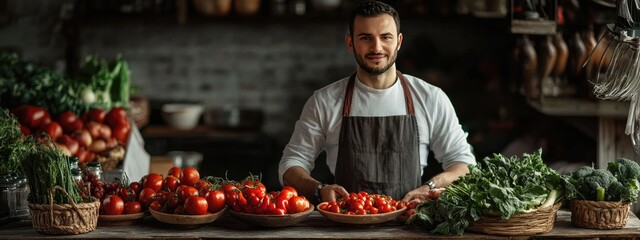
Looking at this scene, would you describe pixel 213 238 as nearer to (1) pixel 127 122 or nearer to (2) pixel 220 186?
(2) pixel 220 186

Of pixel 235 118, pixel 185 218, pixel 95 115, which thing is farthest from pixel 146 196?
pixel 235 118

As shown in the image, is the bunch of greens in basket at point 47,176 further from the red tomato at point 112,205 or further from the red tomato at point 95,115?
the red tomato at point 95,115

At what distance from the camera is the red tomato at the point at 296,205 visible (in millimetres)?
3631

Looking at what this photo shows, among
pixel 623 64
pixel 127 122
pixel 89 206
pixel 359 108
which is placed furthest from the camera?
pixel 127 122

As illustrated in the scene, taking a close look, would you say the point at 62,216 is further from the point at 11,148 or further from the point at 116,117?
the point at 116,117

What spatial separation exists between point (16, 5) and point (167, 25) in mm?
1478

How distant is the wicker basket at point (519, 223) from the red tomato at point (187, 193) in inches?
46.2

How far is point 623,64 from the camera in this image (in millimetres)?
3787

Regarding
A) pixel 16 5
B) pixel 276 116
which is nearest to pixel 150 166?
pixel 276 116

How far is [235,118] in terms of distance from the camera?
832 centimetres

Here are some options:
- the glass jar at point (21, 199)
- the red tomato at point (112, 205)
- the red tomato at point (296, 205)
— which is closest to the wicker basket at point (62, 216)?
the red tomato at point (112, 205)

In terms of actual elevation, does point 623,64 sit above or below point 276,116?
above

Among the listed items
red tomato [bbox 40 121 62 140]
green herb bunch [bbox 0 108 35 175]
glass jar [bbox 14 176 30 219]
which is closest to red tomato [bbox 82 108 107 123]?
red tomato [bbox 40 121 62 140]

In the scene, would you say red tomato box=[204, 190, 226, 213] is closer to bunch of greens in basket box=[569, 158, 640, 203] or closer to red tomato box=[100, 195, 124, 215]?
red tomato box=[100, 195, 124, 215]
